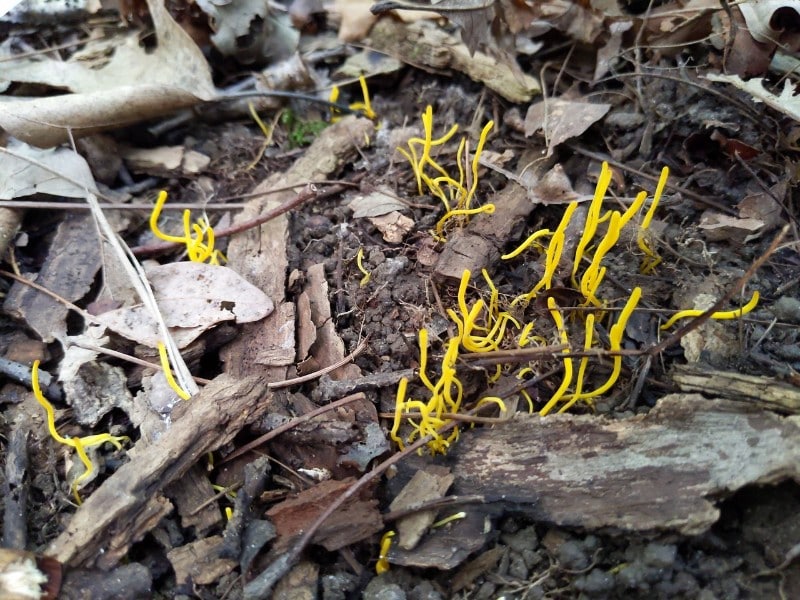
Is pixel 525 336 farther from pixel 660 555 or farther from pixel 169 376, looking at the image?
pixel 169 376

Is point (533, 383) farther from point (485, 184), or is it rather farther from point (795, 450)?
point (485, 184)

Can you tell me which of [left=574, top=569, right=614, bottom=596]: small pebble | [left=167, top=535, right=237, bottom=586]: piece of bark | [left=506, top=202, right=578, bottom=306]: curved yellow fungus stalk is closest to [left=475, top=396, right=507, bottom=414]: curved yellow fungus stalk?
[left=506, top=202, right=578, bottom=306]: curved yellow fungus stalk

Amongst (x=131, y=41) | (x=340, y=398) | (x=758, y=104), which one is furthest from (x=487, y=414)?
(x=131, y=41)

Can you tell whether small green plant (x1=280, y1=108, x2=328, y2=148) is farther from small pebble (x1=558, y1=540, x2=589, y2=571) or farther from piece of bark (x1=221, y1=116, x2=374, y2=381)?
small pebble (x1=558, y1=540, x2=589, y2=571)

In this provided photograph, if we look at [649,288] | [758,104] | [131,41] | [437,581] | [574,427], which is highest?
[131,41]

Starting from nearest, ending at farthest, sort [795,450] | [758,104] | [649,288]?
[795,450], [649,288], [758,104]

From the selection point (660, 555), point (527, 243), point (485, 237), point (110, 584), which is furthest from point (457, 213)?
point (110, 584)
